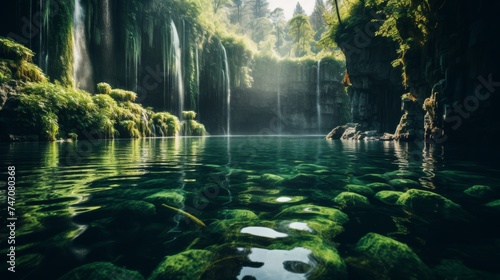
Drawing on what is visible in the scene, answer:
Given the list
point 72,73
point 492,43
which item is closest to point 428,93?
point 492,43

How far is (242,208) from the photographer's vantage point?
238 cm

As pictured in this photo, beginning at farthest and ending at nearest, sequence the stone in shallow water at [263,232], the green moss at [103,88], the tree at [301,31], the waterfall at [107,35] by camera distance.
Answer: the tree at [301,31] → the waterfall at [107,35] → the green moss at [103,88] → the stone in shallow water at [263,232]

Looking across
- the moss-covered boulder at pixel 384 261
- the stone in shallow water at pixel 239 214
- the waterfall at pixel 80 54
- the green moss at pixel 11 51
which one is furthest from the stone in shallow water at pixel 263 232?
the waterfall at pixel 80 54

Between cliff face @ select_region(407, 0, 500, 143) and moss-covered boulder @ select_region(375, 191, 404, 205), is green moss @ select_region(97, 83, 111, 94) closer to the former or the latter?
cliff face @ select_region(407, 0, 500, 143)

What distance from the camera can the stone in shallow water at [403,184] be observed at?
10.5 ft

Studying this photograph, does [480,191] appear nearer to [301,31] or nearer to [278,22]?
[301,31]

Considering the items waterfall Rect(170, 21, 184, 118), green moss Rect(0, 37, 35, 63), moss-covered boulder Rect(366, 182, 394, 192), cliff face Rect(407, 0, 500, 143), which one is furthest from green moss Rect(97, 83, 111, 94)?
moss-covered boulder Rect(366, 182, 394, 192)

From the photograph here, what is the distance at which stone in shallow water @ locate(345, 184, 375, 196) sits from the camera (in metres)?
2.98

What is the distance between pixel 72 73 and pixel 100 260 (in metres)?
19.6

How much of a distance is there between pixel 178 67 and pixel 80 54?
8.55 metres

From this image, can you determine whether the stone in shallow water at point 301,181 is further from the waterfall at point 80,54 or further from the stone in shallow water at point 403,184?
the waterfall at point 80,54

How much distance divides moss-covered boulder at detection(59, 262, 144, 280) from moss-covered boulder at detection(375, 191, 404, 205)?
234cm

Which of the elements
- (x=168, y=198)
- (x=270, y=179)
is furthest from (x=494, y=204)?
(x=168, y=198)

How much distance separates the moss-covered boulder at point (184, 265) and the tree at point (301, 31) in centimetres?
4374
